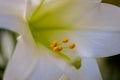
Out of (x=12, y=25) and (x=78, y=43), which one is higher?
(x=12, y=25)

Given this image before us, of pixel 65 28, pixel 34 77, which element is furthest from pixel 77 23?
pixel 34 77

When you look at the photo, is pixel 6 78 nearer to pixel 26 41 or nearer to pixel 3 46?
pixel 26 41

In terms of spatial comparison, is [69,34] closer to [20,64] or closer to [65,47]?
[65,47]

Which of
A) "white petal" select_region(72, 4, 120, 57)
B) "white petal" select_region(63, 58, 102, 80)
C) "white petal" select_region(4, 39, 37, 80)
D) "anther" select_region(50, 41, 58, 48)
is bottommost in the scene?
"white petal" select_region(63, 58, 102, 80)

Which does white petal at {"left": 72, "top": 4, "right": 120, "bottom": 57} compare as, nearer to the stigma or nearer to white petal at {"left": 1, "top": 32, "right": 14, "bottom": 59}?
the stigma

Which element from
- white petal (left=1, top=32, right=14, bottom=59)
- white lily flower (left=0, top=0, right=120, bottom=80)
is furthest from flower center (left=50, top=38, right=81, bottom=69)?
white petal (left=1, top=32, right=14, bottom=59)
